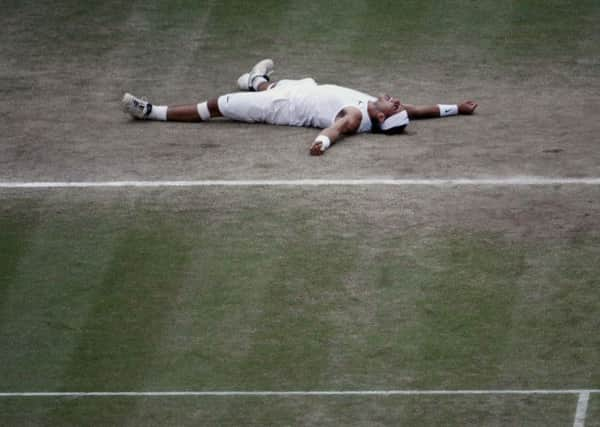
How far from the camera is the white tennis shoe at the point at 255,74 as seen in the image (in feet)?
55.8

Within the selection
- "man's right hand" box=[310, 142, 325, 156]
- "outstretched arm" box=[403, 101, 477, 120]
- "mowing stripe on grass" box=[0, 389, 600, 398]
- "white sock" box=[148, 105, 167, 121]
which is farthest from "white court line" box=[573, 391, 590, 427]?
"white sock" box=[148, 105, 167, 121]

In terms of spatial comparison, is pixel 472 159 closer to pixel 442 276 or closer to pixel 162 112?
pixel 442 276

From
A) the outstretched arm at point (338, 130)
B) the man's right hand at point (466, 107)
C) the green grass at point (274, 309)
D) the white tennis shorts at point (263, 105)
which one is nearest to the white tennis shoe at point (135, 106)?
the white tennis shorts at point (263, 105)

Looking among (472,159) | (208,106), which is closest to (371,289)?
(472,159)

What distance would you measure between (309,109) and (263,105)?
547 mm

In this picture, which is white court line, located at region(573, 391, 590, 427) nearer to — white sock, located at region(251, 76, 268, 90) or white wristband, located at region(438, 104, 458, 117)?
white wristband, located at region(438, 104, 458, 117)

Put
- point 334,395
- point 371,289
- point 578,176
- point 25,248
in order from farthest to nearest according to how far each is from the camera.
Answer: point 578,176
point 25,248
point 371,289
point 334,395

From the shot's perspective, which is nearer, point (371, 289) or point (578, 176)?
point (371, 289)

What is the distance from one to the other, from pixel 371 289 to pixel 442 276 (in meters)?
0.66

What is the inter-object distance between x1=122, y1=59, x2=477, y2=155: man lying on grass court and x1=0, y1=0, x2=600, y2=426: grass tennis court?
A: 0.62 ft

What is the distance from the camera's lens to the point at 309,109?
52.7ft

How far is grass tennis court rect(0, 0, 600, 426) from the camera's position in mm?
11594

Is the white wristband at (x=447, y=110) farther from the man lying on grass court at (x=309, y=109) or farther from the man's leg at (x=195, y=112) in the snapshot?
the man's leg at (x=195, y=112)

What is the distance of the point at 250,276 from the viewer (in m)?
13.2
